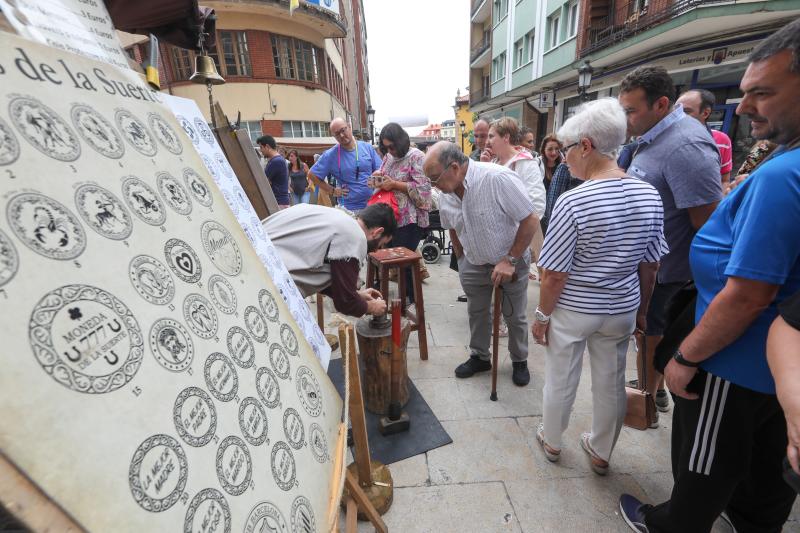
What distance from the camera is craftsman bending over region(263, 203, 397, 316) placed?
1.93 meters

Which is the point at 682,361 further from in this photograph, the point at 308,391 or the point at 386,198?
the point at 386,198

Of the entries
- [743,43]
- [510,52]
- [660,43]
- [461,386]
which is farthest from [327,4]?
[461,386]

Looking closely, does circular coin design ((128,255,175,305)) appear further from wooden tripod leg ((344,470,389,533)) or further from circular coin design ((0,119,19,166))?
wooden tripod leg ((344,470,389,533))

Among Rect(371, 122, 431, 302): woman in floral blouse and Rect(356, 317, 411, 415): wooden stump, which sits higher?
Rect(371, 122, 431, 302): woman in floral blouse

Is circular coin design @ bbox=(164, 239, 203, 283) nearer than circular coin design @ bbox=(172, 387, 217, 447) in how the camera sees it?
No

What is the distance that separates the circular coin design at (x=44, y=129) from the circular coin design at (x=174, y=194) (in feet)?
0.60

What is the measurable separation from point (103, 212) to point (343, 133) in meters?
3.50

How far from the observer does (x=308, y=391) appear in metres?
1.03

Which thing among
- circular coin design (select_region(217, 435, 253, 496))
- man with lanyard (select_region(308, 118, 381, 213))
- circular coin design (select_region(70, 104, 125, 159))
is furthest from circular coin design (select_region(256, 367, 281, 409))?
man with lanyard (select_region(308, 118, 381, 213))

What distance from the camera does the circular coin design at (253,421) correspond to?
2.42 ft

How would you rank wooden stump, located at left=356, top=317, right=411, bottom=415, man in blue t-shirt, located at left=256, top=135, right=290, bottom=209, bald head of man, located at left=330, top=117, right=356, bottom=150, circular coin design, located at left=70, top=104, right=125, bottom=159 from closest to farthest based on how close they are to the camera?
1. circular coin design, located at left=70, top=104, right=125, bottom=159
2. wooden stump, located at left=356, top=317, right=411, bottom=415
3. bald head of man, located at left=330, top=117, right=356, bottom=150
4. man in blue t-shirt, located at left=256, top=135, right=290, bottom=209

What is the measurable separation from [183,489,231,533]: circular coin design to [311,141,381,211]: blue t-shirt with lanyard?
370 cm

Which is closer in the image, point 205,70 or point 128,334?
point 128,334

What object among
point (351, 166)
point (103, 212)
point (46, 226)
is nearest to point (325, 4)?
point (351, 166)
